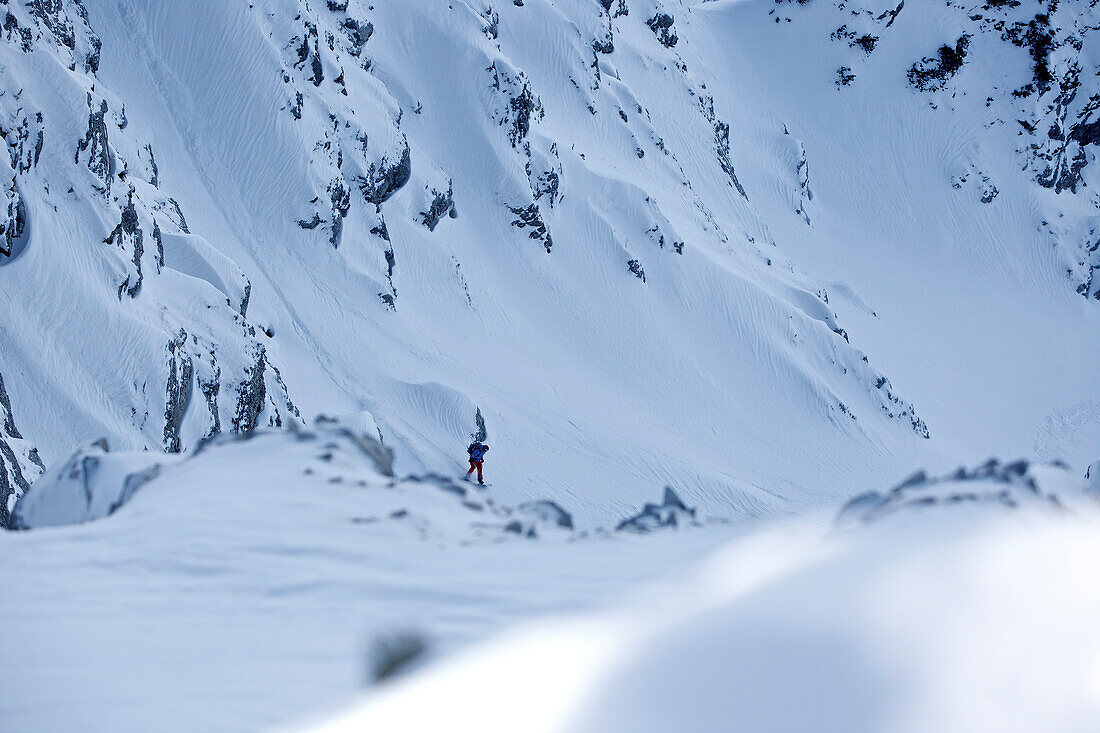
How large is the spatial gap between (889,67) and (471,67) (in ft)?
101

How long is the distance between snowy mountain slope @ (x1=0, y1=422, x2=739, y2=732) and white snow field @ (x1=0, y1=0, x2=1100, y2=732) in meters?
0.03

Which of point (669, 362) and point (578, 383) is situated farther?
point (669, 362)

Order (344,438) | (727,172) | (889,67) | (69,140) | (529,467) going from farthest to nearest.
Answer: (889,67), (727,172), (529,467), (69,140), (344,438)

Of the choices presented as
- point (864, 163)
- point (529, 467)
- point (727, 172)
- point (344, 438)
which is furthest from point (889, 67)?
point (344, 438)

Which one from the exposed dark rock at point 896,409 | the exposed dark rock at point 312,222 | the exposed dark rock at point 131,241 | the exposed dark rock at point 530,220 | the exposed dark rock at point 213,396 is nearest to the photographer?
the exposed dark rock at point 213,396

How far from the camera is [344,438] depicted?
6.79 meters

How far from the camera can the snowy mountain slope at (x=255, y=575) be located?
12.5 feet

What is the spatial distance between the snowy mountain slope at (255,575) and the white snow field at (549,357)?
1.1 inches

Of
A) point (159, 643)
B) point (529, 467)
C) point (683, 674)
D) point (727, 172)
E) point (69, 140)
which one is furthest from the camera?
point (727, 172)

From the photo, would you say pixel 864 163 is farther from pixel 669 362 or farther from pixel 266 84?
pixel 266 84

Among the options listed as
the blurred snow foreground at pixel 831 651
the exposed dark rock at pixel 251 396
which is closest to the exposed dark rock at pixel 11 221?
the exposed dark rock at pixel 251 396

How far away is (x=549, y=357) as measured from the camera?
27.1m

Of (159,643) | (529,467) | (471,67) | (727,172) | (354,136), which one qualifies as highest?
(727,172)

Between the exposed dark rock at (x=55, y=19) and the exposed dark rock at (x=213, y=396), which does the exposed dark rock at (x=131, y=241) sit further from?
the exposed dark rock at (x=55, y=19)
